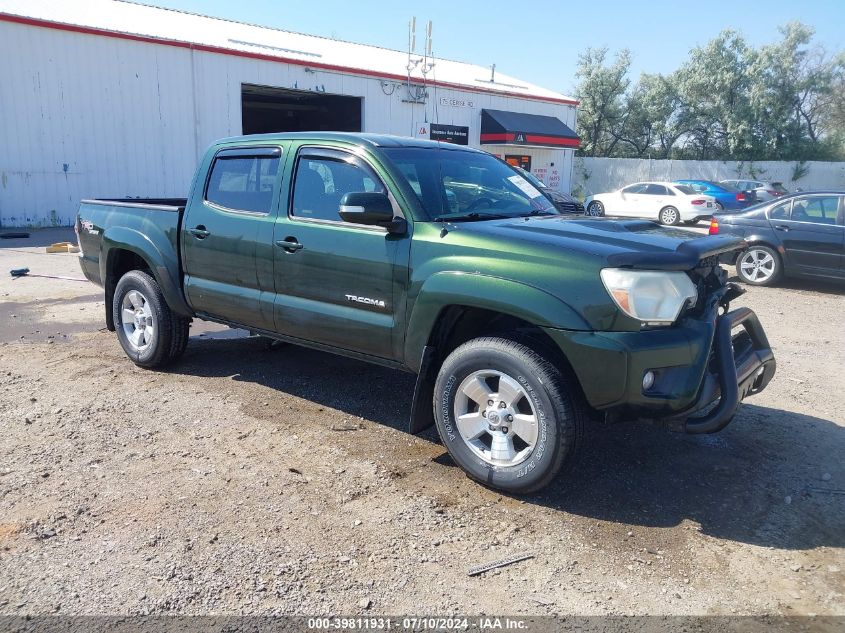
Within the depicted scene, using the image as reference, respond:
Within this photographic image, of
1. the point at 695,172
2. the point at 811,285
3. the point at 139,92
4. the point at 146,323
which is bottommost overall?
the point at 811,285

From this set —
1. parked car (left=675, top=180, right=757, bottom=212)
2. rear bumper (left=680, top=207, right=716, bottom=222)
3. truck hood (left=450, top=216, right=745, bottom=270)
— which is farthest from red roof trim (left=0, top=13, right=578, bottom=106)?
truck hood (left=450, top=216, right=745, bottom=270)

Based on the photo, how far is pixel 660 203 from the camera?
24.4m

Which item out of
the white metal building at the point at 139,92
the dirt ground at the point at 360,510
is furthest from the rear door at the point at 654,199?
the dirt ground at the point at 360,510

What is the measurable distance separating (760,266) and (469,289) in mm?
8942

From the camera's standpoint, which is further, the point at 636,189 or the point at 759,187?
the point at 759,187

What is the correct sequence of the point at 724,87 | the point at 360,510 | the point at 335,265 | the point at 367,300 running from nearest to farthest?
the point at 360,510
the point at 367,300
the point at 335,265
the point at 724,87

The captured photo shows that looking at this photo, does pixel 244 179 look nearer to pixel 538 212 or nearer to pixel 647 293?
pixel 538 212

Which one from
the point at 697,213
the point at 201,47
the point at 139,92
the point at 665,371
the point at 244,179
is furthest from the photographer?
the point at 697,213

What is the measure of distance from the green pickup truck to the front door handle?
11 millimetres

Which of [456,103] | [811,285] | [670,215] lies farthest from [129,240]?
[456,103]

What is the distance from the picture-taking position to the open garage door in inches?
952

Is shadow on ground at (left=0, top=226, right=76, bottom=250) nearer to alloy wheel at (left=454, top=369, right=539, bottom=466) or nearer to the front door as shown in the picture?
the front door

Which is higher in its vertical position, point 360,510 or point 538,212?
point 538,212

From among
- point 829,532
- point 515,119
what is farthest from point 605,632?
point 515,119
